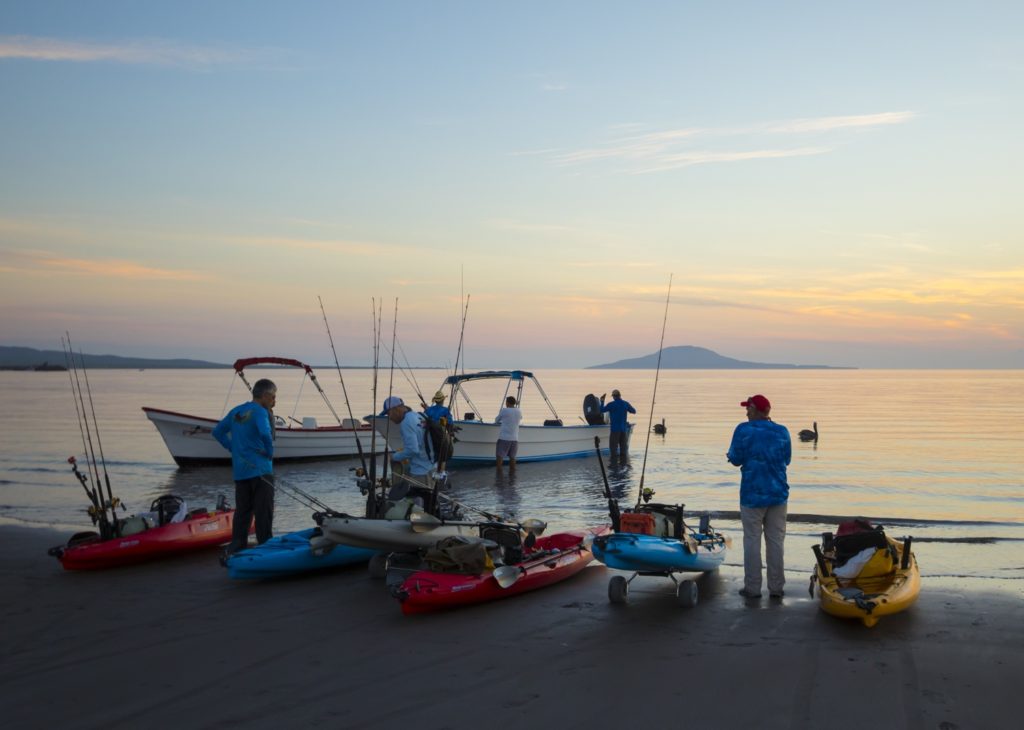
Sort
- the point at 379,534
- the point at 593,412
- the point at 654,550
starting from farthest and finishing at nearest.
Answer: the point at 593,412 → the point at 379,534 → the point at 654,550

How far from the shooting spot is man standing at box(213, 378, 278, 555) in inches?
375

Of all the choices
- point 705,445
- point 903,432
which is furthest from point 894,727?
point 903,432

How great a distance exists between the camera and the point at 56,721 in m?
5.41

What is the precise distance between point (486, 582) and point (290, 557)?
2420mm

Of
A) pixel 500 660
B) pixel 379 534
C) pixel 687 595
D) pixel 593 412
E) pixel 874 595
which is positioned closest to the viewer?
pixel 500 660

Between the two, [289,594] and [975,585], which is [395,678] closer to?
[289,594]

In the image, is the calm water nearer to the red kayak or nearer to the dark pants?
the red kayak

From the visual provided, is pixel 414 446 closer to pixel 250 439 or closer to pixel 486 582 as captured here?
pixel 250 439

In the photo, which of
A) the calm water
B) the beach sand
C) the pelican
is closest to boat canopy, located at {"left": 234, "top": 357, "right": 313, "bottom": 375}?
the calm water

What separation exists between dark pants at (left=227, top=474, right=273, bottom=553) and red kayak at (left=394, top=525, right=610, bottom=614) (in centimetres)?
230

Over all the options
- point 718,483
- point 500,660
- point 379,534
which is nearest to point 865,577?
point 500,660

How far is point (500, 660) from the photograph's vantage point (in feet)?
21.5

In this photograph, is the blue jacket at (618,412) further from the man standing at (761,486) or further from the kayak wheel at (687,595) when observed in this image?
the kayak wheel at (687,595)

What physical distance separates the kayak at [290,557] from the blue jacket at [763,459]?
13.8 ft
